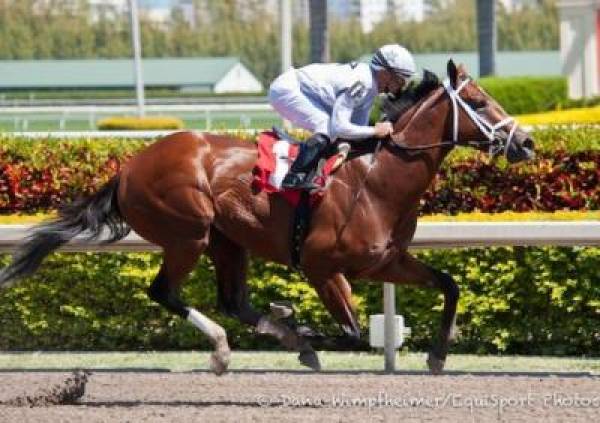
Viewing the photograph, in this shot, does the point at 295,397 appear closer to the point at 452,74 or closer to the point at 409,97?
the point at 409,97

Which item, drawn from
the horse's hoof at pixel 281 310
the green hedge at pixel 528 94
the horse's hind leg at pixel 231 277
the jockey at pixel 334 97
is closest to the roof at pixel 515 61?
the green hedge at pixel 528 94

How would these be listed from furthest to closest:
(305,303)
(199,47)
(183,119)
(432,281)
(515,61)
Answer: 1. (199,47)
2. (515,61)
3. (183,119)
4. (305,303)
5. (432,281)

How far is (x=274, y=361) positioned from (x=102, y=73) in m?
44.8

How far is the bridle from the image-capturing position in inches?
251

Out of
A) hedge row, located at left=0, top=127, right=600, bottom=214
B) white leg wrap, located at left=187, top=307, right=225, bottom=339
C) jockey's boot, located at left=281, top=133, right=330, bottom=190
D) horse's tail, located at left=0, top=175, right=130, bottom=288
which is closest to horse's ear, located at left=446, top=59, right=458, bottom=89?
jockey's boot, located at left=281, top=133, right=330, bottom=190

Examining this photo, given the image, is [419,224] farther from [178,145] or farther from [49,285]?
[49,285]

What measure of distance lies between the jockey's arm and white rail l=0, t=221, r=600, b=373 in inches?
41.7

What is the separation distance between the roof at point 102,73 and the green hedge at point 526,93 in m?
22.8

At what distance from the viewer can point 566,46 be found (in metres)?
29.7

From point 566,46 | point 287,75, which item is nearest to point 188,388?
point 287,75

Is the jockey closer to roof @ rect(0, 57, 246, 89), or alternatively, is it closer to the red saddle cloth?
the red saddle cloth

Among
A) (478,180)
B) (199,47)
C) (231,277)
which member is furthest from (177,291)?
(199,47)

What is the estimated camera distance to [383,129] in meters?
6.46

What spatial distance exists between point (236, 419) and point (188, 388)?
1.12m
